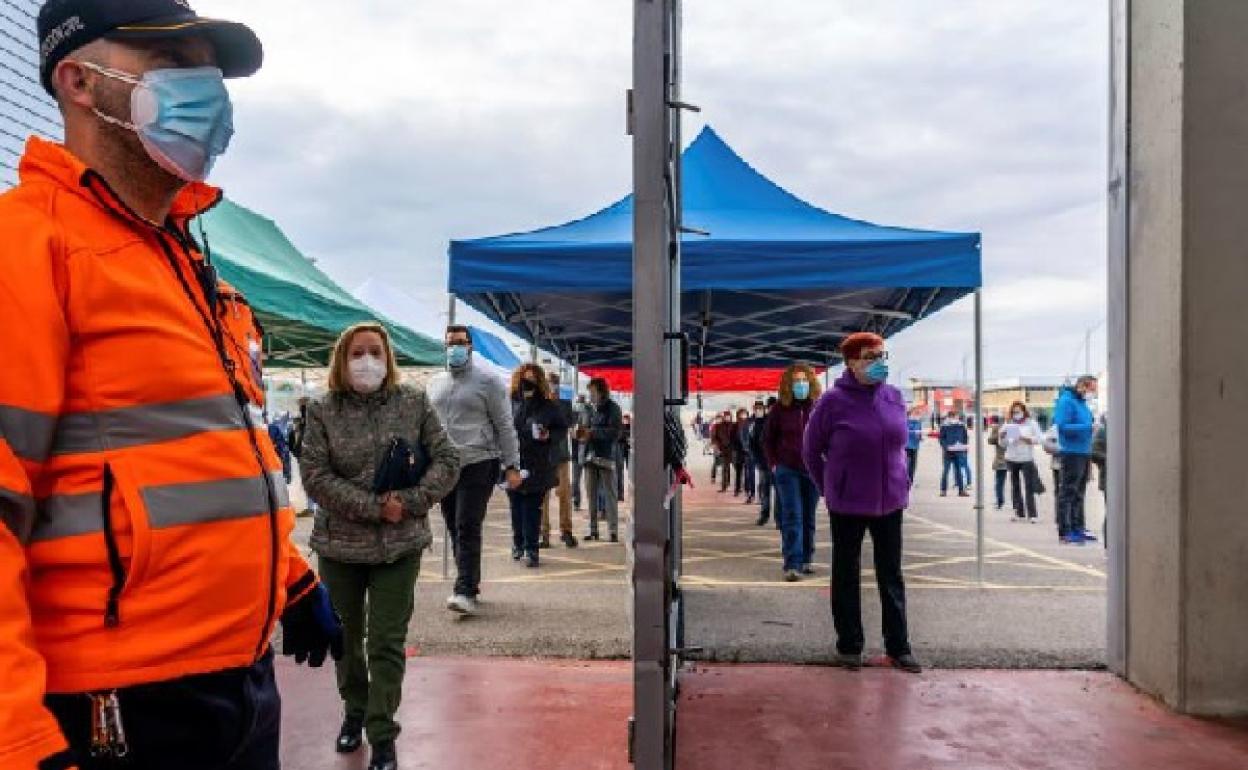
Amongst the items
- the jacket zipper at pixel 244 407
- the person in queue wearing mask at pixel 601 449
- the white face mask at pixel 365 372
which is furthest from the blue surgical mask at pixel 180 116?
the person in queue wearing mask at pixel 601 449

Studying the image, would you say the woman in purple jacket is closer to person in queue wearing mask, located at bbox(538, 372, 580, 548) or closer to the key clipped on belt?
person in queue wearing mask, located at bbox(538, 372, 580, 548)

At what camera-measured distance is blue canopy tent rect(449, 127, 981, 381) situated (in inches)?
277

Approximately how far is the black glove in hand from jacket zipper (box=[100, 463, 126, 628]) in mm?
561

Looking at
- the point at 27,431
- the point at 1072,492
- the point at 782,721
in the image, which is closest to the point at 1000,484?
the point at 1072,492

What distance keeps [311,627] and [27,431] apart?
32.9 inches

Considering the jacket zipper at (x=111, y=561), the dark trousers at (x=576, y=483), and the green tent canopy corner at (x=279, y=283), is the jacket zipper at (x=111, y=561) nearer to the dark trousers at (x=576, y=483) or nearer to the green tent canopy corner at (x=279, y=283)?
the green tent canopy corner at (x=279, y=283)

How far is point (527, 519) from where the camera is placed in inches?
338

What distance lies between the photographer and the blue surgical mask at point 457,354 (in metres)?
6.45

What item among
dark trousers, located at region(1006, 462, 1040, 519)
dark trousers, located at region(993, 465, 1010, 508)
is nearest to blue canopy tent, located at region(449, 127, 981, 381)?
dark trousers, located at region(1006, 462, 1040, 519)

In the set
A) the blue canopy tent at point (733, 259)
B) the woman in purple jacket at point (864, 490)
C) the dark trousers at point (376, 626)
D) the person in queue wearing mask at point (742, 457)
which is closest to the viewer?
the dark trousers at point (376, 626)

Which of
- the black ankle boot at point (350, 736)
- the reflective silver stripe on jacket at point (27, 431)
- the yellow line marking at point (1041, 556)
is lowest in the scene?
the yellow line marking at point (1041, 556)

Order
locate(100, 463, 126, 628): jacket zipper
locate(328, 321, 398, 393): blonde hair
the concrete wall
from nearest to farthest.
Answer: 1. locate(100, 463, 126, 628): jacket zipper
2. locate(328, 321, 398, 393): blonde hair
3. the concrete wall

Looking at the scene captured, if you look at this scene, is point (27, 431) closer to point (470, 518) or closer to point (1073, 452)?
point (470, 518)

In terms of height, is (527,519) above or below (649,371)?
below
